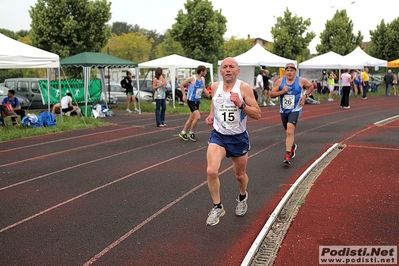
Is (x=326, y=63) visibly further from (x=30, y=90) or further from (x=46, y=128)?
(x=46, y=128)

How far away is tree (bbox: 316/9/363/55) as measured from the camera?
40.5 metres

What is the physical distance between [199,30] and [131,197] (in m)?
25.7

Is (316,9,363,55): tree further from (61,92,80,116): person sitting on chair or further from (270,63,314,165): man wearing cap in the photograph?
(270,63,314,165): man wearing cap

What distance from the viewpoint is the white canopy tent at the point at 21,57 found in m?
12.4

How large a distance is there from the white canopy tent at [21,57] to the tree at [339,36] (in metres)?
31.9

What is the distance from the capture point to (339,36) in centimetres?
4044

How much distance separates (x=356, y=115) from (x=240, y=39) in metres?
50.5

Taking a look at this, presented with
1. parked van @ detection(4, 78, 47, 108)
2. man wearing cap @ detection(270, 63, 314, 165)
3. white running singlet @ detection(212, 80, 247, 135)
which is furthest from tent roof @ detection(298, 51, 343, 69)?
white running singlet @ detection(212, 80, 247, 135)

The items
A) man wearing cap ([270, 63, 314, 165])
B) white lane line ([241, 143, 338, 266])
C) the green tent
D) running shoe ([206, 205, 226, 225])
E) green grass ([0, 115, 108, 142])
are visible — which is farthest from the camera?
the green tent

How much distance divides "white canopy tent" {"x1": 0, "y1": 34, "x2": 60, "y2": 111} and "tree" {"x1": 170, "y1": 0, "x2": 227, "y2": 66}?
17.6 m

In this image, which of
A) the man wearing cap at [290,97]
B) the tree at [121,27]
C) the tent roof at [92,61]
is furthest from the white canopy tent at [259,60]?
the tree at [121,27]

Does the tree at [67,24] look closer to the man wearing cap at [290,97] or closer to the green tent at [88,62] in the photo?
the green tent at [88,62]

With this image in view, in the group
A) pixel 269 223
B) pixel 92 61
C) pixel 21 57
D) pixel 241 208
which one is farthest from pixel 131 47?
pixel 269 223

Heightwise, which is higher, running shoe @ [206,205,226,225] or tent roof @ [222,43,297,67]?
tent roof @ [222,43,297,67]
